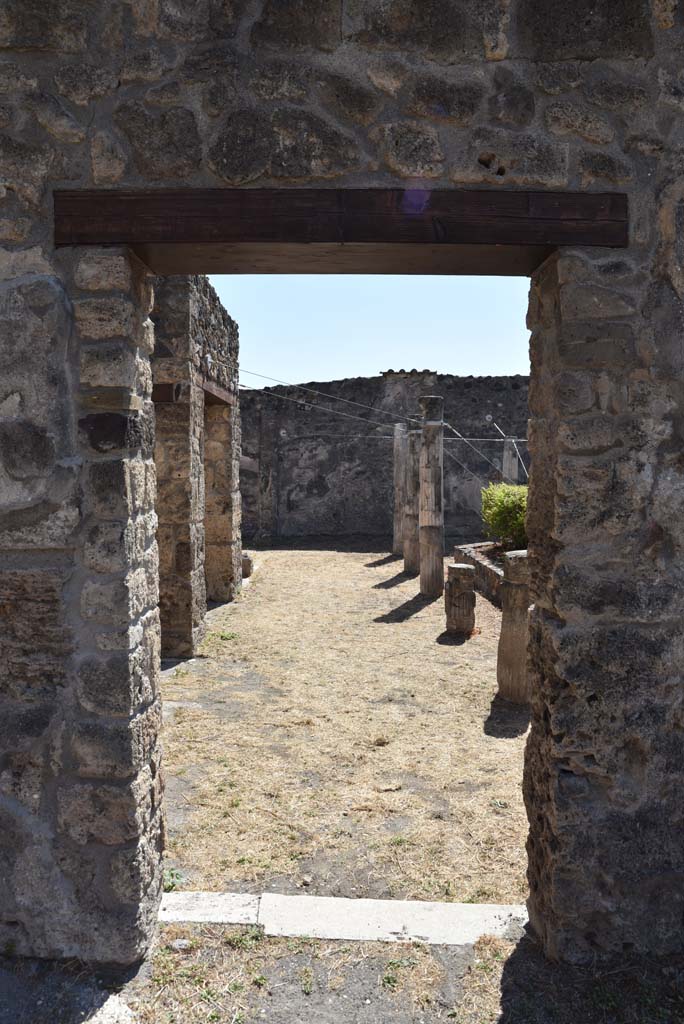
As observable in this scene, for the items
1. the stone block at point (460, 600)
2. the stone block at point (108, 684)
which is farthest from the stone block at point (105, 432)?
the stone block at point (460, 600)

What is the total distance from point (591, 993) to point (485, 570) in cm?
792

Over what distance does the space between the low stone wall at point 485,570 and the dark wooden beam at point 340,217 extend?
6574 mm

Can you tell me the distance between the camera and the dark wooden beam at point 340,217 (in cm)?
239

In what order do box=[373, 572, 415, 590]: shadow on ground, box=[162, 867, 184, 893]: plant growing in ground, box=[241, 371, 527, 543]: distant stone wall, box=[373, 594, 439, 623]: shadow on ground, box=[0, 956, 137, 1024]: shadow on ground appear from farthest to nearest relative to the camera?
box=[241, 371, 527, 543]: distant stone wall → box=[373, 572, 415, 590]: shadow on ground → box=[373, 594, 439, 623]: shadow on ground → box=[162, 867, 184, 893]: plant growing in ground → box=[0, 956, 137, 1024]: shadow on ground

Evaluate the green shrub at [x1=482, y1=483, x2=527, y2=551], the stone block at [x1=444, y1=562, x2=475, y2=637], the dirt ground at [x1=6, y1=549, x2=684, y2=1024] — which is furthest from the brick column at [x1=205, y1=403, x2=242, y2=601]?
the green shrub at [x1=482, y1=483, x2=527, y2=551]

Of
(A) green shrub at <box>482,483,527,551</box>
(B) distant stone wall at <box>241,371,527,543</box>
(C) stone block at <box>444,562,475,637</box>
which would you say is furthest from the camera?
(B) distant stone wall at <box>241,371,527,543</box>

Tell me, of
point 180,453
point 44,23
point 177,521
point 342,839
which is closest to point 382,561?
point 177,521

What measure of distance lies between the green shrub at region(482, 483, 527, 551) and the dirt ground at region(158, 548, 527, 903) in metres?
2.52

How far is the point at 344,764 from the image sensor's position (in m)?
4.57

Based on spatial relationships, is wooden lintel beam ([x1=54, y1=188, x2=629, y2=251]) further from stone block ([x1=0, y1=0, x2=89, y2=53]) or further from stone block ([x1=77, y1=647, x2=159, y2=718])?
stone block ([x1=77, y1=647, x2=159, y2=718])

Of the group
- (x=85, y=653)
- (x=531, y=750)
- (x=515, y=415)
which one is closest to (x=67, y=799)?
(x=85, y=653)

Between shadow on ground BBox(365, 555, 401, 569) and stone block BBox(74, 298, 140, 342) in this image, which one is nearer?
stone block BBox(74, 298, 140, 342)

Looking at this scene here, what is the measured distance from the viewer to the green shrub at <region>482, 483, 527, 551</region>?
1061 cm

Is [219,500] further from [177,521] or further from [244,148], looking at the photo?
[244,148]
